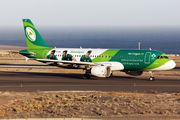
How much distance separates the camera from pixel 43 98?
29422mm

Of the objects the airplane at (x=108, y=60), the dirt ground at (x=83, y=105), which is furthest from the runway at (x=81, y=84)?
the dirt ground at (x=83, y=105)

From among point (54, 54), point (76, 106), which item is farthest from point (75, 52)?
point (76, 106)

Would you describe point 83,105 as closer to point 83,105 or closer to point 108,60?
point 83,105

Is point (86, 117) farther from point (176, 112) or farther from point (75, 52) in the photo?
point (75, 52)

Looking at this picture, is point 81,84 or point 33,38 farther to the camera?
point 33,38

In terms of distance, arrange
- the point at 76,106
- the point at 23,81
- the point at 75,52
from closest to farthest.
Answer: the point at 76,106
the point at 23,81
the point at 75,52

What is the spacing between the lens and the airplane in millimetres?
43406

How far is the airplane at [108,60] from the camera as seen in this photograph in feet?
142

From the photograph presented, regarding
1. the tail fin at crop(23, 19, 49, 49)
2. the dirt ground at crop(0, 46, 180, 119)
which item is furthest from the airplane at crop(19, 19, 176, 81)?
the dirt ground at crop(0, 46, 180, 119)

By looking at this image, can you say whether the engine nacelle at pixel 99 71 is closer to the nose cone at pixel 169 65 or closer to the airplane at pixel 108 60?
the airplane at pixel 108 60

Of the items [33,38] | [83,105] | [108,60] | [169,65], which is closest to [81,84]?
[108,60]

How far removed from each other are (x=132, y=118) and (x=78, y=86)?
55.7 feet

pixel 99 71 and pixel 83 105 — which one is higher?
pixel 99 71

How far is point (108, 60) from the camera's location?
45.2 meters
